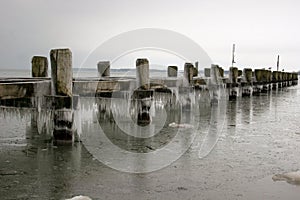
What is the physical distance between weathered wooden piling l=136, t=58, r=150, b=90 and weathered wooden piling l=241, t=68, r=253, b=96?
44.9 ft

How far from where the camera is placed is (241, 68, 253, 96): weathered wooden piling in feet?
77.1

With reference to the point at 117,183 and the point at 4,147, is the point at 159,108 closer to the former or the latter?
the point at 4,147

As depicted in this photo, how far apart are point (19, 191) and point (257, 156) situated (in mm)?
4418

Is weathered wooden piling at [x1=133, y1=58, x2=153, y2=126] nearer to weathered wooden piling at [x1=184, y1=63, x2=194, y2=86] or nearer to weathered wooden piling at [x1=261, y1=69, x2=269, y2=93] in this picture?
weathered wooden piling at [x1=184, y1=63, x2=194, y2=86]

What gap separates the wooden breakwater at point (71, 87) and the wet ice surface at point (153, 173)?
67cm

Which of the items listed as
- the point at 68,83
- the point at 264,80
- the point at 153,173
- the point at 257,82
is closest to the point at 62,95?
the point at 68,83

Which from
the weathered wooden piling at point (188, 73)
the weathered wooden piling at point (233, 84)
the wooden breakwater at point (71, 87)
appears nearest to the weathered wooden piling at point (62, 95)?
the wooden breakwater at point (71, 87)

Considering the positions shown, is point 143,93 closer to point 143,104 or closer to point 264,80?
point 143,104

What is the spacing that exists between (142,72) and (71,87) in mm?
3179

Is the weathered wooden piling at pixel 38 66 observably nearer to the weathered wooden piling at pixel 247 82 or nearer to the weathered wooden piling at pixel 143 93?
the weathered wooden piling at pixel 143 93

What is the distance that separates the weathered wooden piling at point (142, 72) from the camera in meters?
10.7

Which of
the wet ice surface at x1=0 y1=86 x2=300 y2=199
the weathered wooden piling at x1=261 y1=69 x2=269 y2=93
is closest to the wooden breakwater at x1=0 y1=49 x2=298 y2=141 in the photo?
the wet ice surface at x1=0 y1=86 x2=300 y2=199

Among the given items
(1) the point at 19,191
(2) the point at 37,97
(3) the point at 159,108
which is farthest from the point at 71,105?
(3) the point at 159,108

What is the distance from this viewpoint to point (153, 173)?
606 cm
